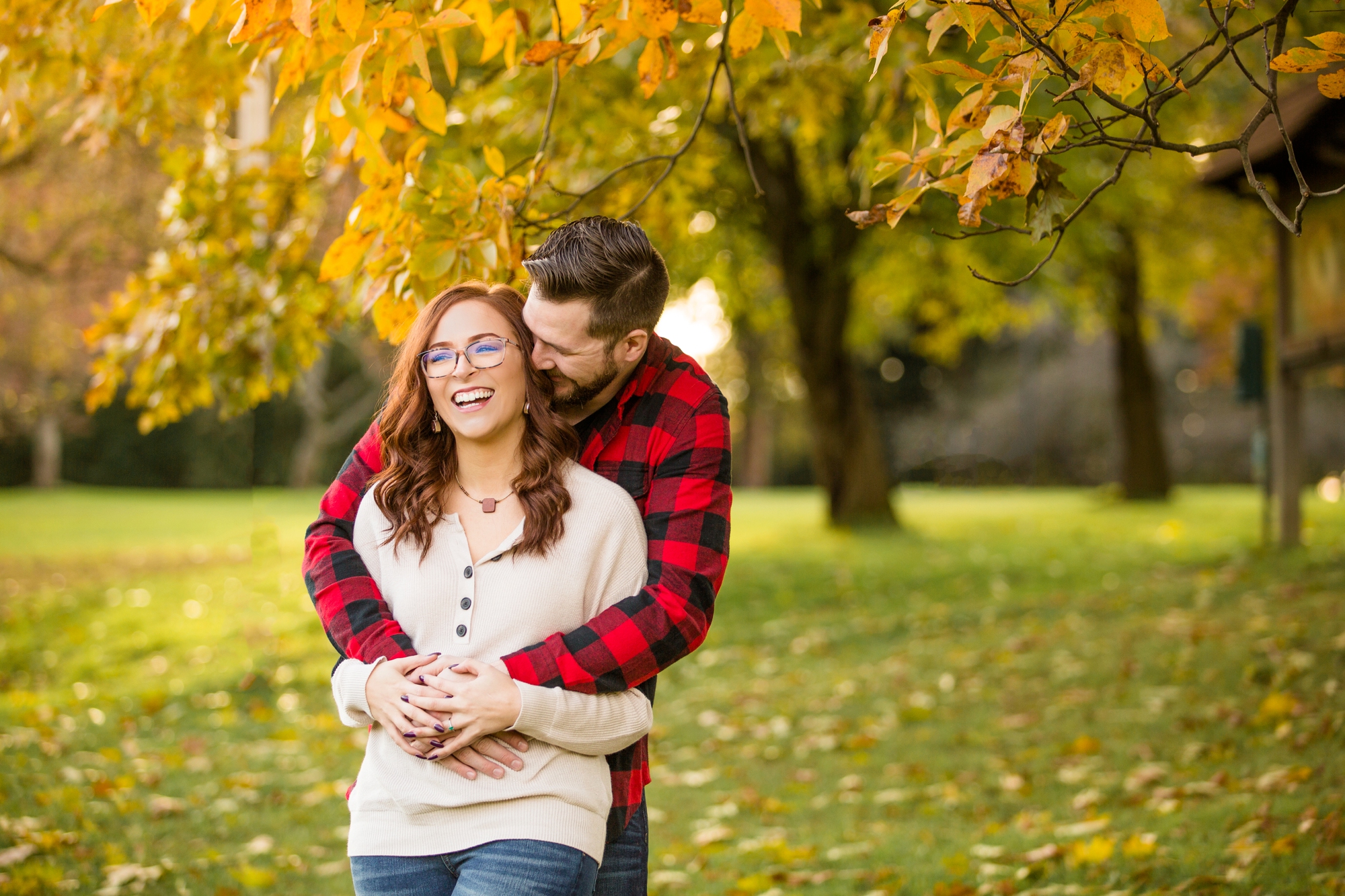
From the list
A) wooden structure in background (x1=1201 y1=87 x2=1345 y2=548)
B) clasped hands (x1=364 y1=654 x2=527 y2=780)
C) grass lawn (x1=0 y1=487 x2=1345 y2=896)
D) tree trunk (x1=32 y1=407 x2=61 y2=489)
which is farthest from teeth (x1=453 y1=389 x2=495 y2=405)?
tree trunk (x1=32 y1=407 x2=61 y2=489)

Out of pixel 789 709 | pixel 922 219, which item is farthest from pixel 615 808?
pixel 922 219

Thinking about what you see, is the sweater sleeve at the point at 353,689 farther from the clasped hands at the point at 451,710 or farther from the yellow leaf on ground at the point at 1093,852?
the yellow leaf on ground at the point at 1093,852

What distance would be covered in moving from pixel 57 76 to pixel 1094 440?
3422cm

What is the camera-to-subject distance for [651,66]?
296 centimetres

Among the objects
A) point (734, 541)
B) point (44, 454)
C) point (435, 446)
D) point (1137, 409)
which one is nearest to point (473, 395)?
point (435, 446)

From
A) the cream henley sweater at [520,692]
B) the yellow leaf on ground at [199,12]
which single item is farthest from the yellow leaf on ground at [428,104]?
the cream henley sweater at [520,692]

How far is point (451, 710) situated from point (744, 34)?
1689 millimetres

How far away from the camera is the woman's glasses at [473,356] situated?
237 centimetres

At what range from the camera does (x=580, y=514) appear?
7.59 ft

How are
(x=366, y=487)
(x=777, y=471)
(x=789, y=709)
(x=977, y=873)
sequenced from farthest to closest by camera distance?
1. (x=777, y=471)
2. (x=789, y=709)
3. (x=977, y=873)
4. (x=366, y=487)

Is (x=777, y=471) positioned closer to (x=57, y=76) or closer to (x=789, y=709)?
(x=789, y=709)

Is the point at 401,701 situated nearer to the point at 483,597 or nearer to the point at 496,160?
the point at 483,597

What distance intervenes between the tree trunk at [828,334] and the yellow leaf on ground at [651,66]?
11.8 metres

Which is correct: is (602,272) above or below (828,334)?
below
